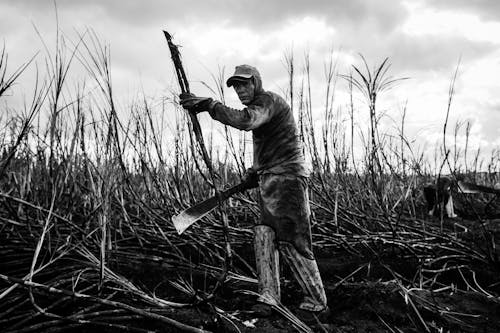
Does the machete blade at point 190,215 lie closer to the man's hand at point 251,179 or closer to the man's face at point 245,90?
the man's hand at point 251,179

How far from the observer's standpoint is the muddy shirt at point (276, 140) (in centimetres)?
238

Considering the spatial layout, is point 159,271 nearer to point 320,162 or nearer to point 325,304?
point 325,304

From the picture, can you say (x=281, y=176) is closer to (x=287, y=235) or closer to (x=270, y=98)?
(x=287, y=235)

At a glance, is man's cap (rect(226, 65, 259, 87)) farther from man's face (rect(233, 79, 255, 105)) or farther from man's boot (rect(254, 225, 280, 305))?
man's boot (rect(254, 225, 280, 305))

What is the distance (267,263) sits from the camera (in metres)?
2.38

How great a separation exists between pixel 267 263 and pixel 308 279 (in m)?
0.24

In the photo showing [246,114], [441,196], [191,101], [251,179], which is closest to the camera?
[191,101]

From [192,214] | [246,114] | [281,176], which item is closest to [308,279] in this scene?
[281,176]

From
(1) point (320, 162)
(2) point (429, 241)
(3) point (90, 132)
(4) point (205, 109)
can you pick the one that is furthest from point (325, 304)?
(3) point (90, 132)

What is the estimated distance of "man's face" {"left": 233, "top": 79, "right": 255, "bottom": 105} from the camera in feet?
7.80

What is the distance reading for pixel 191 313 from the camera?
2.18 metres

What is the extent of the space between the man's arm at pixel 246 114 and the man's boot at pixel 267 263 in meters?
0.56

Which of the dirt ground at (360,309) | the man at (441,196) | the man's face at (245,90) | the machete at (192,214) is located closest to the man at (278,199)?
the man's face at (245,90)

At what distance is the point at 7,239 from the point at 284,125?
1.87 m
